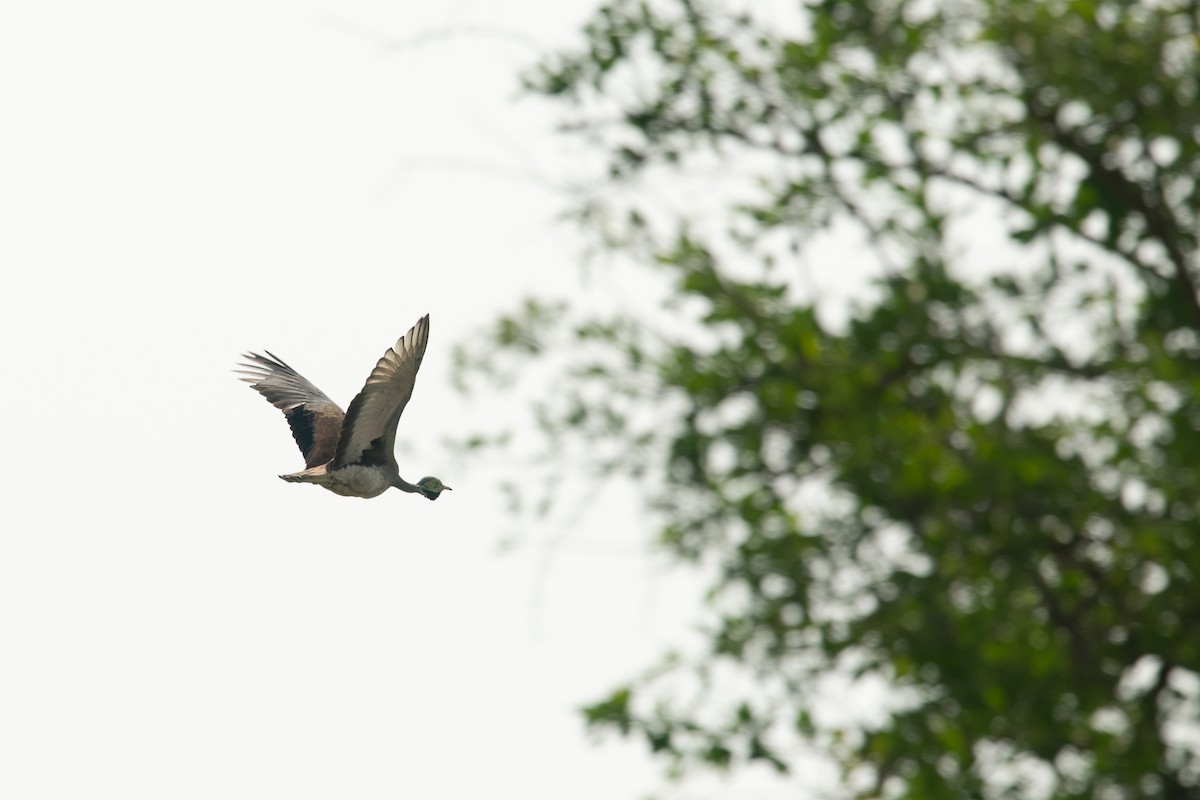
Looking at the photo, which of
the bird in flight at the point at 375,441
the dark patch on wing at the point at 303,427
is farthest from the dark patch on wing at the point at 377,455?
the dark patch on wing at the point at 303,427

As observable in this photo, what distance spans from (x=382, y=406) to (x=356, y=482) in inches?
14.0

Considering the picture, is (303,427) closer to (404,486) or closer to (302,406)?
(302,406)

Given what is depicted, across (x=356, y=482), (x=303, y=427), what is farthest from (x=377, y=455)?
(x=303, y=427)

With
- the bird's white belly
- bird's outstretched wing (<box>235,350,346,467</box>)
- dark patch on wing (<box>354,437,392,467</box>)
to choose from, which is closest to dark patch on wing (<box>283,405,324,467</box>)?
bird's outstretched wing (<box>235,350,346,467</box>)

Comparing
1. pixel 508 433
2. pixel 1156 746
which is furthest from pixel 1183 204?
pixel 508 433

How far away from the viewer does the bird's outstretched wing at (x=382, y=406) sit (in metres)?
3.27

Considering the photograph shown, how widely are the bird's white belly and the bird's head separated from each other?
104mm

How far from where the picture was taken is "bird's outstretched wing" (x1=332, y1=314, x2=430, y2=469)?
327cm

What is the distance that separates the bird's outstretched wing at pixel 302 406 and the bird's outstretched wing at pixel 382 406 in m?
0.29

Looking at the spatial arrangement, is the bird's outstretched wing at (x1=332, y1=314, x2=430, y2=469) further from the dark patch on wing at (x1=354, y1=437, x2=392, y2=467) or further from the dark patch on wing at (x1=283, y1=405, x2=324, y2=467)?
the dark patch on wing at (x1=283, y1=405, x2=324, y2=467)

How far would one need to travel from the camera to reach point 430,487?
11.0 feet

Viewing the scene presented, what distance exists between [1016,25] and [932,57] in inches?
32.1

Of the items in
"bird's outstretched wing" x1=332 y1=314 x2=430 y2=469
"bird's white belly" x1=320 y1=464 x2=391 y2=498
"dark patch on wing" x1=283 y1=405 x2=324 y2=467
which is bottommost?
"bird's white belly" x1=320 y1=464 x2=391 y2=498

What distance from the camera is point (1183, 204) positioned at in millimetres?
10094
